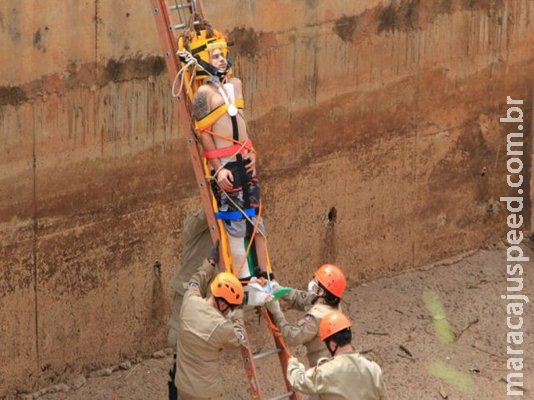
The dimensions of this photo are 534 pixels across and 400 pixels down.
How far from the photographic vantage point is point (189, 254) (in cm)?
1109

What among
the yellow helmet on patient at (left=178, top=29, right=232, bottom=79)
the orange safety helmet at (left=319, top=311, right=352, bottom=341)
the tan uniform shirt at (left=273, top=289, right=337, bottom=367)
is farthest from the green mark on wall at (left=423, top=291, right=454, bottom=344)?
the yellow helmet on patient at (left=178, top=29, right=232, bottom=79)

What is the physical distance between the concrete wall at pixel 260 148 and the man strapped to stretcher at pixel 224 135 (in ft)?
4.29

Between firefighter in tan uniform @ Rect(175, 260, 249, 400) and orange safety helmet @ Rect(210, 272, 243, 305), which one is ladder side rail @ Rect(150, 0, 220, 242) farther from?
orange safety helmet @ Rect(210, 272, 243, 305)

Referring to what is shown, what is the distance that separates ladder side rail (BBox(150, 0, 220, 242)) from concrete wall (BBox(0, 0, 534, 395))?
1144 mm

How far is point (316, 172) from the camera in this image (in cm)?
1298

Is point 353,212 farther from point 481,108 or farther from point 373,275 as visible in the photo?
point 481,108

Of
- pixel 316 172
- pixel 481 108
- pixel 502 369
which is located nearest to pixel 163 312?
pixel 316 172

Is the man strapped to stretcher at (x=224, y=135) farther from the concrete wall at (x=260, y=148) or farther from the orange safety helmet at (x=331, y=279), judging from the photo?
the concrete wall at (x=260, y=148)

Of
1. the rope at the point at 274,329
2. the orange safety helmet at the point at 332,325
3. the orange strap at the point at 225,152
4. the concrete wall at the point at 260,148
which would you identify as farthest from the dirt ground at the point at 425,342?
the orange strap at the point at 225,152

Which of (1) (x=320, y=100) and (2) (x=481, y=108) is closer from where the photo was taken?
(1) (x=320, y=100)

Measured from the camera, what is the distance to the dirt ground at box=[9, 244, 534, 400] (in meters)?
11.9

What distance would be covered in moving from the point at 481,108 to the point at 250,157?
436 cm

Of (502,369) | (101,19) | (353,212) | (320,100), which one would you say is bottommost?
(502,369)

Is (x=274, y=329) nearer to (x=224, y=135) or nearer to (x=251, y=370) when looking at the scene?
(x=251, y=370)
